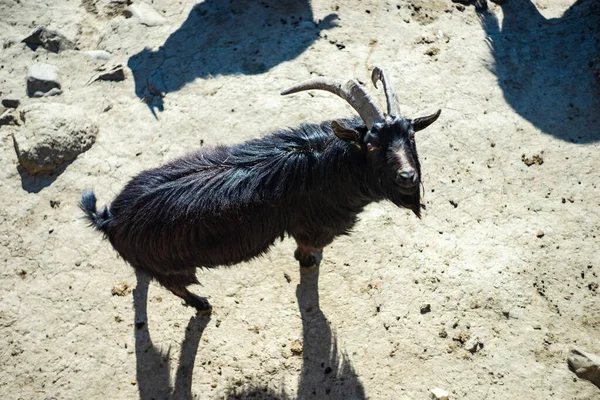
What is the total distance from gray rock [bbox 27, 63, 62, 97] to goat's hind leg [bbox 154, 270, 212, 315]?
4.29 metres

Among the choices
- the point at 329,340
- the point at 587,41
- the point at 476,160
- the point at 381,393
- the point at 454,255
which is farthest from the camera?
the point at 587,41

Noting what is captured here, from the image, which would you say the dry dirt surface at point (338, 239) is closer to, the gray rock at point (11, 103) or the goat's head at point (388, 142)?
the gray rock at point (11, 103)

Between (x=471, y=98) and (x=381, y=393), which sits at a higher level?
(x=471, y=98)

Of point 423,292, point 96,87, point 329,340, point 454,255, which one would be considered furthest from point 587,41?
point 96,87

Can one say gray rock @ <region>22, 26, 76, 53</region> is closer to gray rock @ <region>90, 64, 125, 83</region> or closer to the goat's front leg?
gray rock @ <region>90, 64, 125, 83</region>

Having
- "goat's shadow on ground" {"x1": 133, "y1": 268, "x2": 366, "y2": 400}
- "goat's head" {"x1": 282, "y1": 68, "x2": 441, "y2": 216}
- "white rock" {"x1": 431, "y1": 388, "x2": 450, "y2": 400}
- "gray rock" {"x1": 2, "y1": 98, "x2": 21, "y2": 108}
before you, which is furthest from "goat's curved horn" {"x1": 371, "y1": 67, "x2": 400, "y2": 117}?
"gray rock" {"x1": 2, "y1": 98, "x2": 21, "y2": 108}

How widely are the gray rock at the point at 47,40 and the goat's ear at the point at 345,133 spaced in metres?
6.01

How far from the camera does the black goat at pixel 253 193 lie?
470 cm

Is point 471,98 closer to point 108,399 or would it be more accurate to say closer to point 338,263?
point 338,263

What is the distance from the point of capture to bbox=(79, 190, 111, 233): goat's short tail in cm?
508

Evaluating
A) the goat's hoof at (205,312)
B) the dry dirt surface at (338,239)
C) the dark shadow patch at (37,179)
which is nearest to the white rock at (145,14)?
the dry dirt surface at (338,239)

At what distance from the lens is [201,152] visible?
5.41 metres

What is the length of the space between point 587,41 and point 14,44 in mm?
9591

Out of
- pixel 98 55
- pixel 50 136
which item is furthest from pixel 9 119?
pixel 98 55
